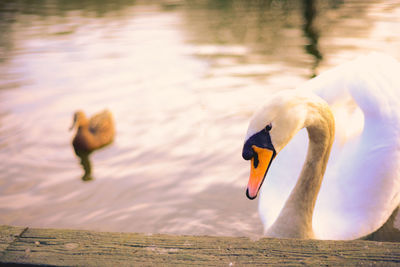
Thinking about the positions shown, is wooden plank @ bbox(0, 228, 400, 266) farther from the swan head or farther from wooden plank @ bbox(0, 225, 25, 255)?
the swan head

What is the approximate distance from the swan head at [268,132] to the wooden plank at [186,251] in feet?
Answer: 2.50

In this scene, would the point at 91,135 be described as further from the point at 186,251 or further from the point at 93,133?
the point at 186,251

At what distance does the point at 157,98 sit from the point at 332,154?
139 inches

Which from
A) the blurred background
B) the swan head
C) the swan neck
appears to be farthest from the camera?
the blurred background

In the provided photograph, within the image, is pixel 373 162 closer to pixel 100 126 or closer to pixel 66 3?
pixel 100 126

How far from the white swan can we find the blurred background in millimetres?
632

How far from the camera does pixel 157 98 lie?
6.67 m

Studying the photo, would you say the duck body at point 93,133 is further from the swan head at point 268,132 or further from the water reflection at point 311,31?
the swan head at point 268,132

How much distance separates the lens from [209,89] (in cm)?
682

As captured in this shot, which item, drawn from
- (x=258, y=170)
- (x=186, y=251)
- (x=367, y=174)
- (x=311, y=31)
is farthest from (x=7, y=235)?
(x=311, y=31)

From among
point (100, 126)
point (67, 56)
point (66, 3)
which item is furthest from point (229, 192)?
point (66, 3)

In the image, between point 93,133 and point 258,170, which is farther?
point 93,133

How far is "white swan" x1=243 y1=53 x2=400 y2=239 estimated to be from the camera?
2375mm

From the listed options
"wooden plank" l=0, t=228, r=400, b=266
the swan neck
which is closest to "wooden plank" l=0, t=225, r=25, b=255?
"wooden plank" l=0, t=228, r=400, b=266
